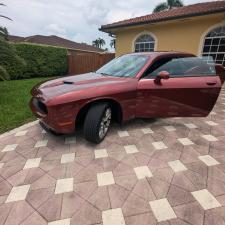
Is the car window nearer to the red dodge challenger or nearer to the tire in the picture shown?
the red dodge challenger

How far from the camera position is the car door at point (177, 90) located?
3.16 meters

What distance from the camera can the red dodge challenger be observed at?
2570 mm

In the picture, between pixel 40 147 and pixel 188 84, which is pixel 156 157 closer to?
pixel 188 84

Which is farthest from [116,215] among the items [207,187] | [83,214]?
[207,187]

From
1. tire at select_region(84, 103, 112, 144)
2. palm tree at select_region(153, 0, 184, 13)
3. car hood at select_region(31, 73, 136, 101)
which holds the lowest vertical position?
tire at select_region(84, 103, 112, 144)

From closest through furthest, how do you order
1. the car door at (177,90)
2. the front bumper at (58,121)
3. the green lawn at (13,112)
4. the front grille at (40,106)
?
the front bumper at (58,121)
the front grille at (40,106)
the car door at (177,90)
the green lawn at (13,112)

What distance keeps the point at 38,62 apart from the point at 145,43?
285 inches

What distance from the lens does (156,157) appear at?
2631 millimetres

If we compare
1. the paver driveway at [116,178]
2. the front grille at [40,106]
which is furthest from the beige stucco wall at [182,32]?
the front grille at [40,106]

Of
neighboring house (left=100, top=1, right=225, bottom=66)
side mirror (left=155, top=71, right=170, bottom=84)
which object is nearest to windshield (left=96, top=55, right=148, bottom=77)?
side mirror (left=155, top=71, right=170, bottom=84)

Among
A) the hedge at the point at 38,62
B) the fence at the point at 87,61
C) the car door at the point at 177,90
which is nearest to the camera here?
the car door at the point at 177,90

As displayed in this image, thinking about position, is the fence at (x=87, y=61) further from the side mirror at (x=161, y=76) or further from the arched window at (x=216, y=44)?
the side mirror at (x=161, y=76)

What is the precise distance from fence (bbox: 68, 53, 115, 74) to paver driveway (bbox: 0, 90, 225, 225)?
32.3ft

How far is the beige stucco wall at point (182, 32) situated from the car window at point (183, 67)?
5.79 m
